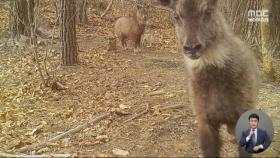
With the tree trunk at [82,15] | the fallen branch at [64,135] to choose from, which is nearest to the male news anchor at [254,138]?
the fallen branch at [64,135]

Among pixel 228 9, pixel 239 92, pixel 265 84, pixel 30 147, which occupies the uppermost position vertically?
pixel 228 9

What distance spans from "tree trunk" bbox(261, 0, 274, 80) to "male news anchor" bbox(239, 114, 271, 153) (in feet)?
11.0

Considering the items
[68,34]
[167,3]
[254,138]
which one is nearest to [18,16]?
[68,34]

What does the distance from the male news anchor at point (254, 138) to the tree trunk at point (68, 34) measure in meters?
6.58

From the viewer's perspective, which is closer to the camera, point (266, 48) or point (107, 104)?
point (266, 48)

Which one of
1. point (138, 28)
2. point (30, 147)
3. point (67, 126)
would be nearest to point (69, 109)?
point (67, 126)

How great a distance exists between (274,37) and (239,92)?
4.98 meters

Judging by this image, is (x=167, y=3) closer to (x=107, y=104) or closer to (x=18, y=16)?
(x=107, y=104)

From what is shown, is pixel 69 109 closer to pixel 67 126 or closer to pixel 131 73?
pixel 67 126

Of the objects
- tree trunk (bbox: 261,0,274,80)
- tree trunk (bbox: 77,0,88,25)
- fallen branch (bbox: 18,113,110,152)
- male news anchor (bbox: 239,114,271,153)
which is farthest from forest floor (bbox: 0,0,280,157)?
tree trunk (bbox: 77,0,88,25)

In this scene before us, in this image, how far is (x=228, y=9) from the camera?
8.22 metres

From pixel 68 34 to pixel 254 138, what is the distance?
22.0 ft

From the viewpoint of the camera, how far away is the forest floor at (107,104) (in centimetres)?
539

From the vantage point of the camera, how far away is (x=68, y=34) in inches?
392
